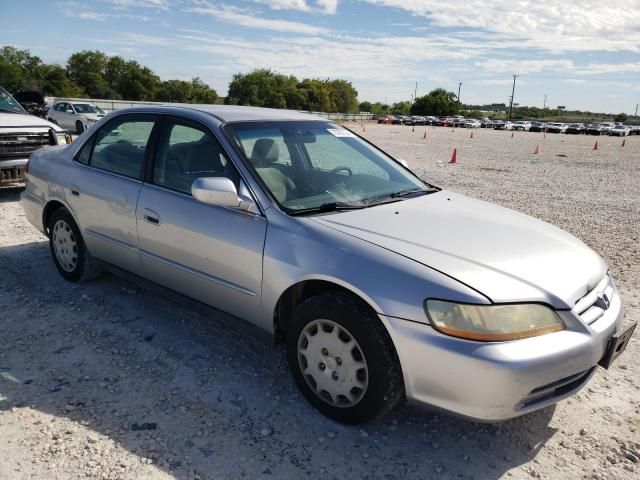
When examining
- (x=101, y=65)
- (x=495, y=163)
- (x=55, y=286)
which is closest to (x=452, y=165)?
Result: (x=495, y=163)

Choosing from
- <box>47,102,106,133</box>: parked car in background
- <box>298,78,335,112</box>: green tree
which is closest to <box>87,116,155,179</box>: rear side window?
<box>47,102,106,133</box>: parked car in background

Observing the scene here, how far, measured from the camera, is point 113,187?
4.04m

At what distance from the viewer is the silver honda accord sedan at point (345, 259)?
246 centimetres

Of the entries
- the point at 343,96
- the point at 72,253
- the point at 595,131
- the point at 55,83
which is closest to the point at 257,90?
the point at 343,96

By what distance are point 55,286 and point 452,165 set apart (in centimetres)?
1357

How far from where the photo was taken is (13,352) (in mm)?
3582

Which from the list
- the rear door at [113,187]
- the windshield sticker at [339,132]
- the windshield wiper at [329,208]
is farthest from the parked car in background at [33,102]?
the windshield wiper at [329,208]

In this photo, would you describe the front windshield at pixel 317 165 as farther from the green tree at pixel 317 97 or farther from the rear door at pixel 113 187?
the green tree at pixel 317 97

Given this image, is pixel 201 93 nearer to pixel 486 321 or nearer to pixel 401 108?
pixel 401 108

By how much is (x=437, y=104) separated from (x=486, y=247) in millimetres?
112627

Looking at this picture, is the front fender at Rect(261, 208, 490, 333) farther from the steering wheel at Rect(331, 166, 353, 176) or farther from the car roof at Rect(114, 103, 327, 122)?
the car roof at Rect(114, 103, 327, 122)

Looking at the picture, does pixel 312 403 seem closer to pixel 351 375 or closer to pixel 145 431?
pixel 351 375

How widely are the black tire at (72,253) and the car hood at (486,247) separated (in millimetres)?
2475

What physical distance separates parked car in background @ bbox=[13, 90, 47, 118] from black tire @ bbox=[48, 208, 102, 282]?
18.0m
